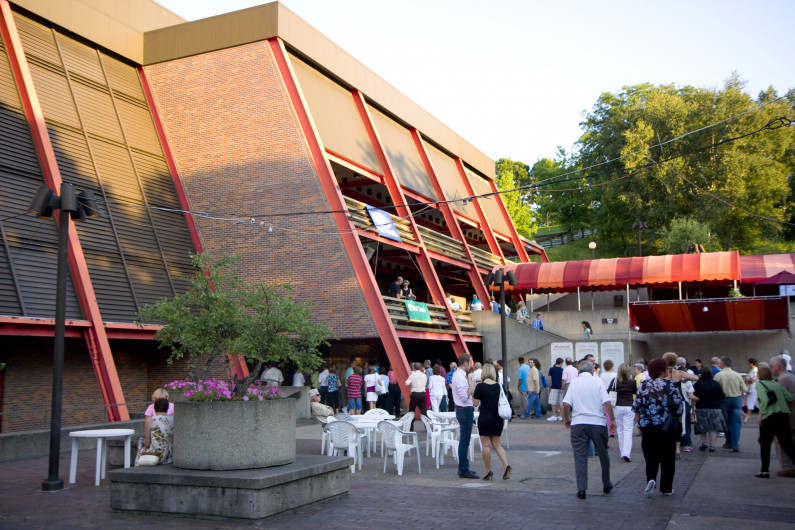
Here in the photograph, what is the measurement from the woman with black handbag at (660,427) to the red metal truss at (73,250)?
465 inches

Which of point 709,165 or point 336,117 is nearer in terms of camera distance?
point 336,117

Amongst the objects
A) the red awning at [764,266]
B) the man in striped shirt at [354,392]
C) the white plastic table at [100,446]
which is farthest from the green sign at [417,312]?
the red awning at [764,266]

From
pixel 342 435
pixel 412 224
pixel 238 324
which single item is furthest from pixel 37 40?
pixel 342 435

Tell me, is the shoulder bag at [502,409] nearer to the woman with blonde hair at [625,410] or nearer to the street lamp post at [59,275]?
the woman with blonde hair at [625,410]

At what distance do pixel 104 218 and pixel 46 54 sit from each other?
4.94m

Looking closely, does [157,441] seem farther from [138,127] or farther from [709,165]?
[709,165]

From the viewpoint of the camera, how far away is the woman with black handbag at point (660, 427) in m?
8.67

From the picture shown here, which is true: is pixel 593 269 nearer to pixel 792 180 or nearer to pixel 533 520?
pixel 533 520

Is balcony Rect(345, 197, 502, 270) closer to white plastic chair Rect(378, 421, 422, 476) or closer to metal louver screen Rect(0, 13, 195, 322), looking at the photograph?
metal louver screen Rect(0, 13, 195, 322)

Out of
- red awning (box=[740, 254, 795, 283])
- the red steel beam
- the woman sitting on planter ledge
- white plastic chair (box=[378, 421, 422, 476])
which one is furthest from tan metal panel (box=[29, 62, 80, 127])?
red awning (box=[740, 254, 795, 283])

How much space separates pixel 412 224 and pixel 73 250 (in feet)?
35.9

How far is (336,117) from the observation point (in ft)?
76.3

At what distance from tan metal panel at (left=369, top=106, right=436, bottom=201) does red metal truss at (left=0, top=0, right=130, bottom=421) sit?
1132 centimetres

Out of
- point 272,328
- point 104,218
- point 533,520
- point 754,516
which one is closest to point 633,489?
point 754,516
